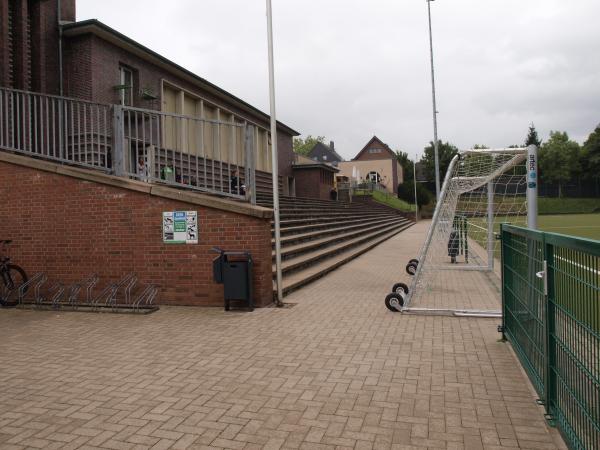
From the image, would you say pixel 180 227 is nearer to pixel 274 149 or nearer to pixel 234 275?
pixel 234 275

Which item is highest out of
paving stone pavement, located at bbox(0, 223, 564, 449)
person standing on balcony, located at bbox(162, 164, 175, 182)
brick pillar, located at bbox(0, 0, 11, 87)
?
brick pillar, located at bbox(0, 0, 11, 87)

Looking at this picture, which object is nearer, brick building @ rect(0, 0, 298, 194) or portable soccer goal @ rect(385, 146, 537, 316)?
portable soccer goal @ rect(385, 146, 537, 316)

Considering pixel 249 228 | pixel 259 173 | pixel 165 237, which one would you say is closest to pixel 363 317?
pixel 249 228

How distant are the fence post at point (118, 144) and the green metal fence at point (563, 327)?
635cm

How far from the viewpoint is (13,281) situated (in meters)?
8.65

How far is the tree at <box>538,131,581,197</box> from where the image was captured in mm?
80312

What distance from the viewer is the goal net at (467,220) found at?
803 cm

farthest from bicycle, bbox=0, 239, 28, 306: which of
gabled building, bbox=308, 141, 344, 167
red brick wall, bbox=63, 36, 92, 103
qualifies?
gabled building, bbox=308, 141, 344, 167

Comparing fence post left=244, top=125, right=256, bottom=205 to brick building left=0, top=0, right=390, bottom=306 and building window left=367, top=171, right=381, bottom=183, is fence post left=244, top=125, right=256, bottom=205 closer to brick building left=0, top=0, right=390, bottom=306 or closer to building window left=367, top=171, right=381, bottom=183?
brick building left=0, top=0, right=390, bottom=306

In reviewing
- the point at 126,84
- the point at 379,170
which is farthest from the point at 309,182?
the point at 379,170

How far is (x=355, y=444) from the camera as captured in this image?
322 centimetres

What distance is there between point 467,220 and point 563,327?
38.7 ft

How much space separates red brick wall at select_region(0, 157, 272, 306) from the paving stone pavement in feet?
2.74

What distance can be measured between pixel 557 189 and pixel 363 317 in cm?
8293
